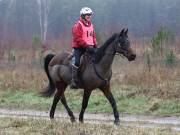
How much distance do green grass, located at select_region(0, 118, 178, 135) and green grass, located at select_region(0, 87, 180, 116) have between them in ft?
14.0

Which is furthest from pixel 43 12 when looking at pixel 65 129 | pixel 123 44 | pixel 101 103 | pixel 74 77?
pixel 65 129

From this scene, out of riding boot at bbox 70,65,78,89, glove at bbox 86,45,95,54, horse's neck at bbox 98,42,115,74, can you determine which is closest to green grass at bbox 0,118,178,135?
riding boot at bbox 70,65,78,89

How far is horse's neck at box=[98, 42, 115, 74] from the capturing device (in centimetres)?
1261

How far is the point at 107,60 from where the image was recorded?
12.6m

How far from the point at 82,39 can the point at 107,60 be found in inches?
30.1

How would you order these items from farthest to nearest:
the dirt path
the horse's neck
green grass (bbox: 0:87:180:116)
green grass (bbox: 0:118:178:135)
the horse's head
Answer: green grass (bbox: 0:87:180:116), the dirt path, the horse's neck, the horse's head, green grass (bbox: 0:118:178:135)

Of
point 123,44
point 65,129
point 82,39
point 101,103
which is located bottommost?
point 101,103

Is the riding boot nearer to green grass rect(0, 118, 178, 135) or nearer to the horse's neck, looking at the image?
the horse's neck

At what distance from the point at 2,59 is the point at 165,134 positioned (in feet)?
81.7

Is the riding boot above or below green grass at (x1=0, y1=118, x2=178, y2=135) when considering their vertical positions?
above

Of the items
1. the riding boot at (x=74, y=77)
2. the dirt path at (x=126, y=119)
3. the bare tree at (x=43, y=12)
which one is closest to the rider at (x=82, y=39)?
the riding boot at (x=74, y=77)

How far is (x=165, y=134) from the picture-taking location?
1064 cm

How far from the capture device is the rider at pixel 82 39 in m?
12.7

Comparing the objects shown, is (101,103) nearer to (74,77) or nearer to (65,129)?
(74,77)
